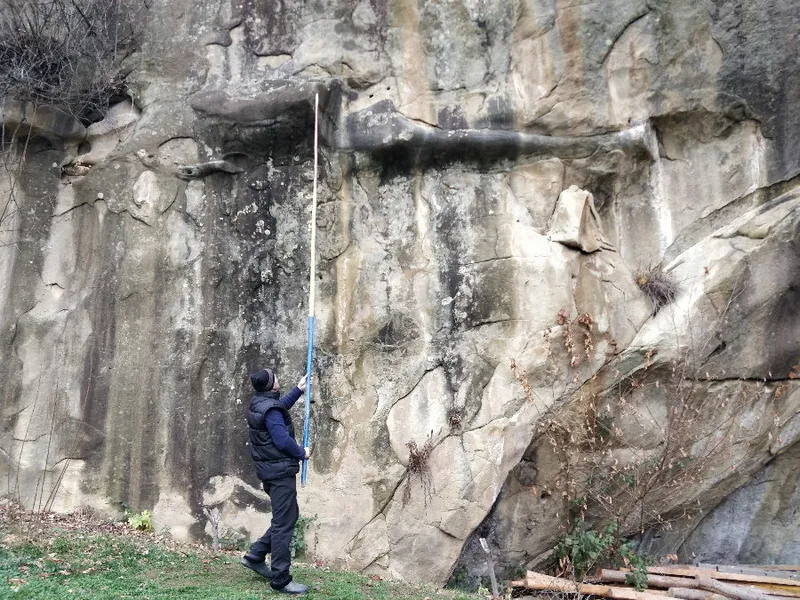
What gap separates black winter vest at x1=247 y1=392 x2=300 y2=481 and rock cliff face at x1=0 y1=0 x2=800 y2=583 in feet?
6.58

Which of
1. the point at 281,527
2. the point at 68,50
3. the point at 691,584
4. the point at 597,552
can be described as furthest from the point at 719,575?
the point at 68,50

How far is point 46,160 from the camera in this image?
795 centimetres

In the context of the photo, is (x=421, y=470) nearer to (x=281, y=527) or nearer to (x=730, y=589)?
(x=281, y=527)

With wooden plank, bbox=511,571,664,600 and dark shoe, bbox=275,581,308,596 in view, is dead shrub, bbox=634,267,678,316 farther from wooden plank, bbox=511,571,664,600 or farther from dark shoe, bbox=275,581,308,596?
dark shoe, bbox=275,581,308,596

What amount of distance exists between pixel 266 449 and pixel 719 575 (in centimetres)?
453

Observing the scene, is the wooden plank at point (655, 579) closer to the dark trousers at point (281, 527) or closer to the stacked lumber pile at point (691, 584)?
the stacked lumber pile at point (691, 584)

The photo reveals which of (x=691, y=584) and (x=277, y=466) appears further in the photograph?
(x=691, y=584)

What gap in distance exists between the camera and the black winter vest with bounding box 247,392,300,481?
17.0 feet

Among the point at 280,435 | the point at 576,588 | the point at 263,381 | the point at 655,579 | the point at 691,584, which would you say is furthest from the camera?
the point at 655,579

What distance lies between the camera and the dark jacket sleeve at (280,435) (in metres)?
5.14

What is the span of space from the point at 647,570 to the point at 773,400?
207cm

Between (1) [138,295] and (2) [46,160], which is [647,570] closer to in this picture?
(1) [138,295]

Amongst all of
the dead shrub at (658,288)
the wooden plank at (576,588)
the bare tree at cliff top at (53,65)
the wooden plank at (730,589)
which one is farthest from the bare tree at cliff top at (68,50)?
the wooden plank at (730,589)

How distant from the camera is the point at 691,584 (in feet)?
21.7
